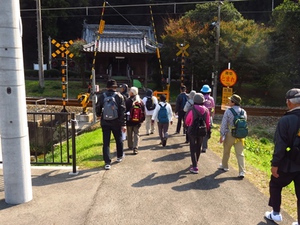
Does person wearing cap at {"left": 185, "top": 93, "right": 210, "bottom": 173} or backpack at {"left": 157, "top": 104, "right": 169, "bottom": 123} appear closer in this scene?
person wearing cap at {"left": 185, "top": 93, "right": 210, "bottom": 173}

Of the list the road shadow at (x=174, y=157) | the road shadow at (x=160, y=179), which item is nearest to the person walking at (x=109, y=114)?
the road shadow at (x=160, y=179)

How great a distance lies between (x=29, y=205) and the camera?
4.52 meters

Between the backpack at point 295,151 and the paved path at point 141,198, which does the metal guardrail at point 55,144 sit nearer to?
the paved path at point 141,198

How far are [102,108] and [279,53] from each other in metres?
17.8

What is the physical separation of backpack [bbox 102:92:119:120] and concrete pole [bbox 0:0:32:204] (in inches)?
72.7

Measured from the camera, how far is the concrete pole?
416 cm

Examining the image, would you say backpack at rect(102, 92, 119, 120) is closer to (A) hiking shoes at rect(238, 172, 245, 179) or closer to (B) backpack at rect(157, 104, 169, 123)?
(B) backpack at rect(157, 104, 169, 123)

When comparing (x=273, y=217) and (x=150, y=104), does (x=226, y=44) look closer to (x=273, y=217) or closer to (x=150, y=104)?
(x=150, y=104)

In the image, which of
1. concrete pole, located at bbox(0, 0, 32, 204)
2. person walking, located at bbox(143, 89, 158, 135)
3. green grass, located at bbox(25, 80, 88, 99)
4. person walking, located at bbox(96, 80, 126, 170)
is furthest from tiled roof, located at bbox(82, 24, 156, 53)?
concrete pole, located at bbox(0, 0, 32, 204)

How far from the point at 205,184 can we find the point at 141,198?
4.41 feet

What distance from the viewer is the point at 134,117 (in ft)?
23.9

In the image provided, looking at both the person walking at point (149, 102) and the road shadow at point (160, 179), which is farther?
the person walking at point (149, 102)

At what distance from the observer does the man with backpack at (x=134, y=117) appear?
7.27 m

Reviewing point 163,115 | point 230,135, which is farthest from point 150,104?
point 230,135
